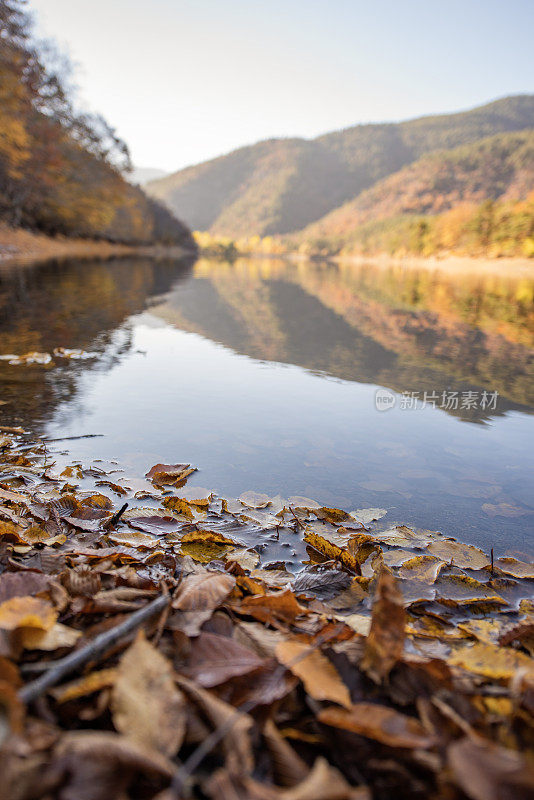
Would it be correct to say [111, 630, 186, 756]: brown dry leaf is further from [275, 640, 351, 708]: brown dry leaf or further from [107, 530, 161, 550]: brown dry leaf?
[107, 530, 161, 550]: brown dry leaf

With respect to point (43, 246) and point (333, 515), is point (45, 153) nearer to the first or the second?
point (43, 246)

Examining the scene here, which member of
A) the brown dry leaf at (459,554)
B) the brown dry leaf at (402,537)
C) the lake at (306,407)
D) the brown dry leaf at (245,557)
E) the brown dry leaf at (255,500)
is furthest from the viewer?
the lake at (306,407)

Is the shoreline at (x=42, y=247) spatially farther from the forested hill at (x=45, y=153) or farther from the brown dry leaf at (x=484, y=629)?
the brown dry leaf at (x=484, y=629)

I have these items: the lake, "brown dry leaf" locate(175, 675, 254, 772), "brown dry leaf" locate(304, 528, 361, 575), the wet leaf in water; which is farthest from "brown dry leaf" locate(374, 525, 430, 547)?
"brown dry leaf" locate(175, 675, 254, 772)

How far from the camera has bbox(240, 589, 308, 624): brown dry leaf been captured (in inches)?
60.5

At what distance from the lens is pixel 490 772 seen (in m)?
0.87

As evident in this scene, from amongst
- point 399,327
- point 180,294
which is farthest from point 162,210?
point 399,327

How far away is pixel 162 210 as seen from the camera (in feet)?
289

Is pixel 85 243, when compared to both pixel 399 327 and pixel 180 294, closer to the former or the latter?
pixel 180 294

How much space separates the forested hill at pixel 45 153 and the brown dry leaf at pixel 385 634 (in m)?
32.3

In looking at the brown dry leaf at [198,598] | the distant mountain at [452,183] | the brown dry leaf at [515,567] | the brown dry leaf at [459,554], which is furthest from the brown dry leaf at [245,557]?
the distant mountain at [452,183]

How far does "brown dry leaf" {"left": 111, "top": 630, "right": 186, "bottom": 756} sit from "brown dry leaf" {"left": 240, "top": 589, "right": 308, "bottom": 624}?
450 millimetres

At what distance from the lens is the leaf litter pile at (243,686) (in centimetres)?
88

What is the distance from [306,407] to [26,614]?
169 inches
